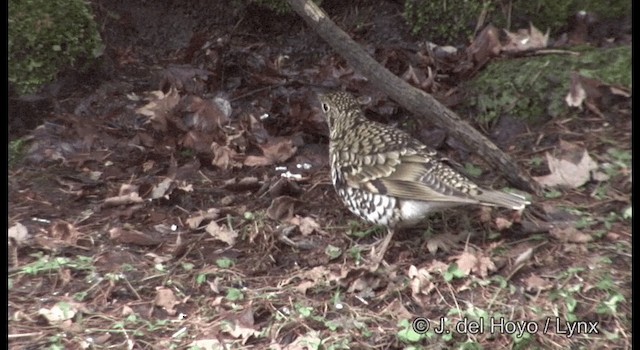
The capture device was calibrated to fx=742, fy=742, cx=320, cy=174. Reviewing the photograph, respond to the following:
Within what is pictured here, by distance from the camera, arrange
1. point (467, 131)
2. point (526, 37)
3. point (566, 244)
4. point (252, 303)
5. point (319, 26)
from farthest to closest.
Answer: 1. point (526, 37)
2. point (319, 26)
3. point (467, 131)
4. point (566, 244)
5. point (252, 303)

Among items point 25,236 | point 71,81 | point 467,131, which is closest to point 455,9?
point 467,131

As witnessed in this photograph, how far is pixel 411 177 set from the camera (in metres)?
3.98

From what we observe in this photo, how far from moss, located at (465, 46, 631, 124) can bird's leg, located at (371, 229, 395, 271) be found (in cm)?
129

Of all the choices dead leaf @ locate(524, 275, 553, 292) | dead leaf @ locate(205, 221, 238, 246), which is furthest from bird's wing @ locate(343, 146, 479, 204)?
dead leaf @ locate(205, 221, 238, 246)

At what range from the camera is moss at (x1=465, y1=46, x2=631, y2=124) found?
4.71 meters

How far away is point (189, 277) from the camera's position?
3.78 metres

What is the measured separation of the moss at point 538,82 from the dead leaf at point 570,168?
45 cm

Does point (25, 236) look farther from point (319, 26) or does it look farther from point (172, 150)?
point (319, 26)

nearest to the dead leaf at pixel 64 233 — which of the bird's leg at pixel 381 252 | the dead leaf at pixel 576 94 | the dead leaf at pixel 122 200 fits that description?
the dead leaf at pixel 122 200

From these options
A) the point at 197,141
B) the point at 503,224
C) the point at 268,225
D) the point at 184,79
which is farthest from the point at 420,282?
the point at 184,79

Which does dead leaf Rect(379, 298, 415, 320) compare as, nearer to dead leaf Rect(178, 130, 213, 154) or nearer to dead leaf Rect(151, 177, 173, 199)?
dead leaf Rect(151, 177, 173, 199)

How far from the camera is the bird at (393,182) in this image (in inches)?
149

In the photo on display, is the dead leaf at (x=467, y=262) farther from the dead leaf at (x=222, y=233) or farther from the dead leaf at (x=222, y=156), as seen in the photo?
the dead leaf at (x=222, y=156)

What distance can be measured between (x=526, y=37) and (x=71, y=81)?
129 inches
